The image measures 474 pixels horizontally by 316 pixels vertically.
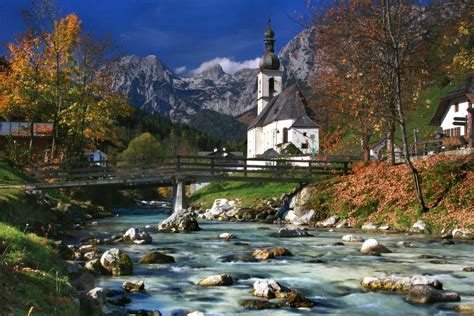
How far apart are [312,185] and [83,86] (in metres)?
18.4

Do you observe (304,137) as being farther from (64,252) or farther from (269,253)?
(64,252)

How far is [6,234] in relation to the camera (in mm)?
9344

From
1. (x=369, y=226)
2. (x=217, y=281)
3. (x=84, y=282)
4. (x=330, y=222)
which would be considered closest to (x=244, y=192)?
(x=330, y=222)

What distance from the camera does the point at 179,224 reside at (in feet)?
87.9

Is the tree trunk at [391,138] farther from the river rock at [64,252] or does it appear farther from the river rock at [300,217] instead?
the river rock at [64,252]

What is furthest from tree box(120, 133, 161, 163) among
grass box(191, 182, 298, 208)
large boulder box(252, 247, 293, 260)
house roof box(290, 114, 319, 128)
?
large boulder box(252, 247, 293, 260)

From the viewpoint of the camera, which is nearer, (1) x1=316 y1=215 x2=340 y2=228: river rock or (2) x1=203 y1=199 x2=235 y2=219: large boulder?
(1) x1=316 y1=215 x2=340 y2=228: river rock

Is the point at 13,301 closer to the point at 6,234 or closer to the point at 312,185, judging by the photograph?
the point at 6,234

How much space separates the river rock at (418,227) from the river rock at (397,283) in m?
12.2

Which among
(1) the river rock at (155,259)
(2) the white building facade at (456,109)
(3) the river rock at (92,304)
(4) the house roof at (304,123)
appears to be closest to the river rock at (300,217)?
(1) the river rock at (155,259)

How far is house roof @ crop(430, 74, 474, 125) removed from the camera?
163 ft

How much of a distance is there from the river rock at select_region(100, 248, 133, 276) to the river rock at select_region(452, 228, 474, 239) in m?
13.5

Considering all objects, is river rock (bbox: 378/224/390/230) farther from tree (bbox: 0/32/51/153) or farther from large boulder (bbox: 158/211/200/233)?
tree (bbox: 0/32/51/153)

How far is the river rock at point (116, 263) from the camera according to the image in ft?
A: 40.5
